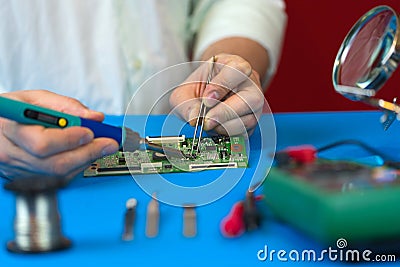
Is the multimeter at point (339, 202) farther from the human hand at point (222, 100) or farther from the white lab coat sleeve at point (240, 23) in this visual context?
the white lab coat sleeve at point (240, 23)

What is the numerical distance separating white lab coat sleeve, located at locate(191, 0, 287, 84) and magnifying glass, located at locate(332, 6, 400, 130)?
29 centimetres

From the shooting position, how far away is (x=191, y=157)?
0.54m

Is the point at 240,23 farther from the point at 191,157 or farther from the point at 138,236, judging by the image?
the point at 138,236

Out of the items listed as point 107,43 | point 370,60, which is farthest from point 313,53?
point 370,60

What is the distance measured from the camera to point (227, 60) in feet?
1.92

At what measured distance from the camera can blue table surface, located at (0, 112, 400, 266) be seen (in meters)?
0.38

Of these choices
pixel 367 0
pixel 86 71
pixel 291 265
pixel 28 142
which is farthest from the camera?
pixel 367 0

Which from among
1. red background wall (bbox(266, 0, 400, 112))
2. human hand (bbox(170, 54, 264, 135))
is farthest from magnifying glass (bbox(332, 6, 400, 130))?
red background wall (bbox(266, 0, 400, 112))

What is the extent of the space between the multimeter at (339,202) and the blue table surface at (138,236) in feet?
0.08

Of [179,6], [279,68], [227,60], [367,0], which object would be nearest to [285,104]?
[279,68]

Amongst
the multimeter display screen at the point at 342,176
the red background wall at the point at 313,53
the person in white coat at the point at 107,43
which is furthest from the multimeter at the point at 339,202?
the red background wall at the point at 313,53

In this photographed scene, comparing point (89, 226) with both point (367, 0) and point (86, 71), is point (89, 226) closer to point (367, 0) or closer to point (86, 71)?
point (86, 71)

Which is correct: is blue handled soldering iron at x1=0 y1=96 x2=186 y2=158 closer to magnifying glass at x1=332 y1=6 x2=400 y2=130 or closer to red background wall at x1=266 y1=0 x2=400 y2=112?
magnifying glass at x1=332 y1=6 x2=400 y2=130

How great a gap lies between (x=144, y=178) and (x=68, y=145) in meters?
0.07
